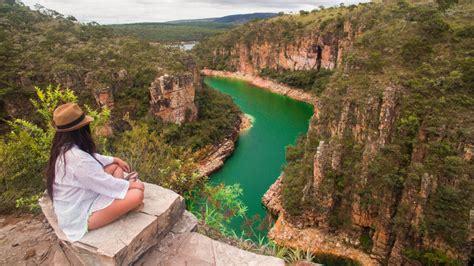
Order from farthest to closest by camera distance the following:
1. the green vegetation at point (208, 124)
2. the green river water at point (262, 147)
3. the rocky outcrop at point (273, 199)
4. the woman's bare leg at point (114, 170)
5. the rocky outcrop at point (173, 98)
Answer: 1. the rocky outcrop at point (173, 98)
2. the green vegetation at point (208, 124)
3. the green river water at point (262, 147)
4. the rocky outcrop at point (273, 199)
5. the woman's bare leg at point (114, 170)

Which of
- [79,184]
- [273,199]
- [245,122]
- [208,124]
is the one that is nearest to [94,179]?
[79,184]

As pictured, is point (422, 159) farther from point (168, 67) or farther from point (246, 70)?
point (246, 70)

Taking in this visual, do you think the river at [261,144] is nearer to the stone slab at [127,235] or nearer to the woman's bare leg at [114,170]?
the stone slab at [127,235]

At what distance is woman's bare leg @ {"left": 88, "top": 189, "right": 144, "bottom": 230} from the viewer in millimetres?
2664

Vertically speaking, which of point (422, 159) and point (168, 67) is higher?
point (168, 67)

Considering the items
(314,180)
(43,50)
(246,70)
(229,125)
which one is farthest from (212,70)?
(314,180)

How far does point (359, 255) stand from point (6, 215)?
11.4 metres

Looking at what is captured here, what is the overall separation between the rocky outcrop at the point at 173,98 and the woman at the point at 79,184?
747 inches

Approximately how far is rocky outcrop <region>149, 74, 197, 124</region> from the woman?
62.3 ft

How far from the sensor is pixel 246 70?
4722cm

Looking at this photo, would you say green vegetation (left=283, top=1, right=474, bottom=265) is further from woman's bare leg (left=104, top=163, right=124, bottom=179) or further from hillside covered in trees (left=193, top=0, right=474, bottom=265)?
woman's bare leg (left=104, top=163, right=124, bottom=179)

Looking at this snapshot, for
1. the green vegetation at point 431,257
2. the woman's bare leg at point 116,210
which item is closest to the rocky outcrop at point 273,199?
the green vegetation at point 431,257

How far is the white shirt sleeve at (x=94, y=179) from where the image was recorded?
2.53 m

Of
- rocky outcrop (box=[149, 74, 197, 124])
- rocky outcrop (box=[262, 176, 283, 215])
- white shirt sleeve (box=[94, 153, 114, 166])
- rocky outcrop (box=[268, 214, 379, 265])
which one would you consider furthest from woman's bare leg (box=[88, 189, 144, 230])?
rocky outcrop (box=[149, 74, 197, 124])
